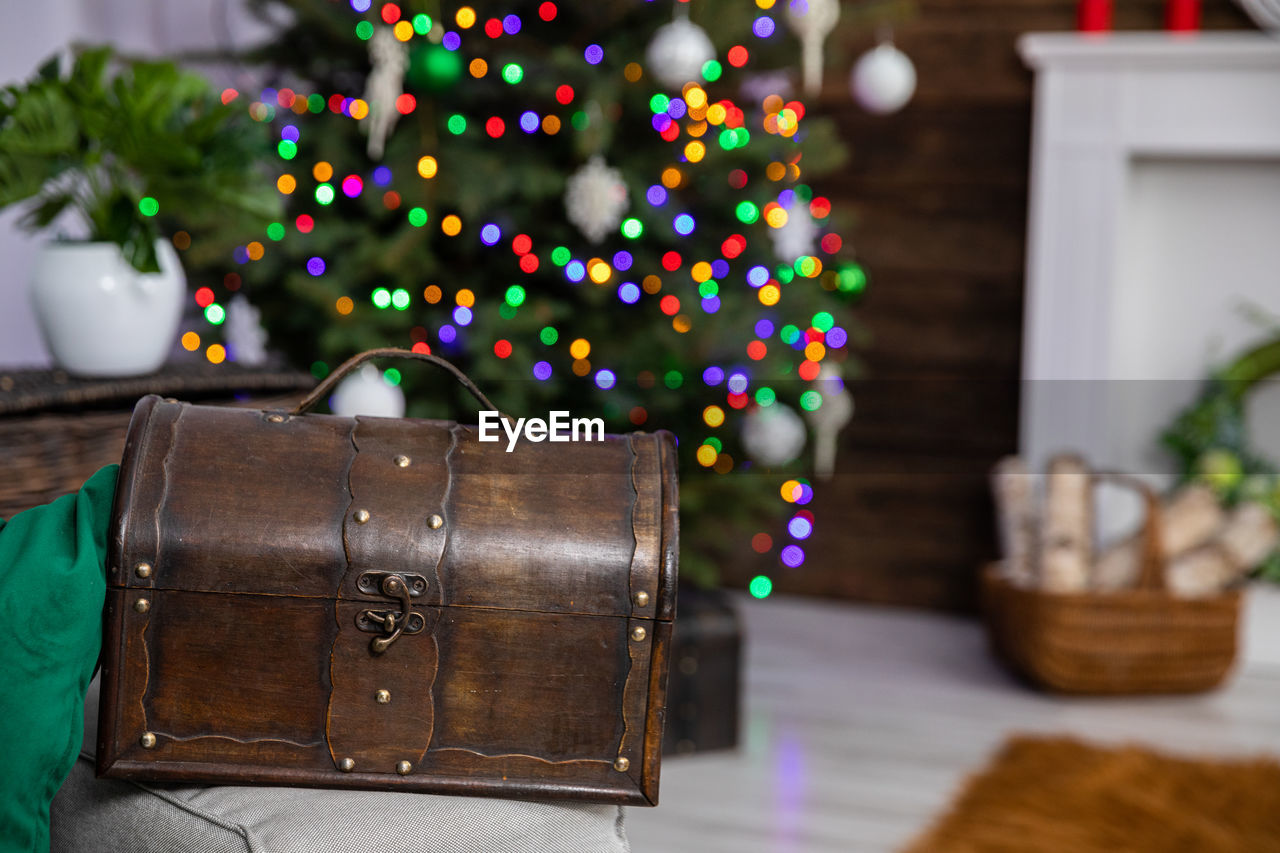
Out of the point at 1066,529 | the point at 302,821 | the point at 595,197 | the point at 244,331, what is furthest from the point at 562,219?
the point at 302,821

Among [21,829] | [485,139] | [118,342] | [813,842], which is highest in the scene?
[485,139]

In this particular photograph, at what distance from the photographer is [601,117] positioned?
2162mm

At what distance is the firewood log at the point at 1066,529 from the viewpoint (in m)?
2.72

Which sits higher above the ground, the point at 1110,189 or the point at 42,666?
the point at 1110,189

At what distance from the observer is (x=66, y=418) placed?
1.43 metres

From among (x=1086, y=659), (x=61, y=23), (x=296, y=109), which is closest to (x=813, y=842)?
(x=1086, y=659)

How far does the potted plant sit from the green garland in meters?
2.35

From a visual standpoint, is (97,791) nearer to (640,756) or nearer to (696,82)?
(640,756)

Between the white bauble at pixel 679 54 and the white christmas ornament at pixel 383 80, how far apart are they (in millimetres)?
451

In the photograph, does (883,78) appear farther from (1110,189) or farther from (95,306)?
(95,306)

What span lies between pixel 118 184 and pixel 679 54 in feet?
3.26

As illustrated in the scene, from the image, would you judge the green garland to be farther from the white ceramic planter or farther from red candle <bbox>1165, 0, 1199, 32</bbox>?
the white ceramic planter

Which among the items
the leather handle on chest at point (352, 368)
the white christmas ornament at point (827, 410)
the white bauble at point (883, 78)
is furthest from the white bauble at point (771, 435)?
the leather handle on chest at point (352, 368)

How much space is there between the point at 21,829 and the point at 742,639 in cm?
165
